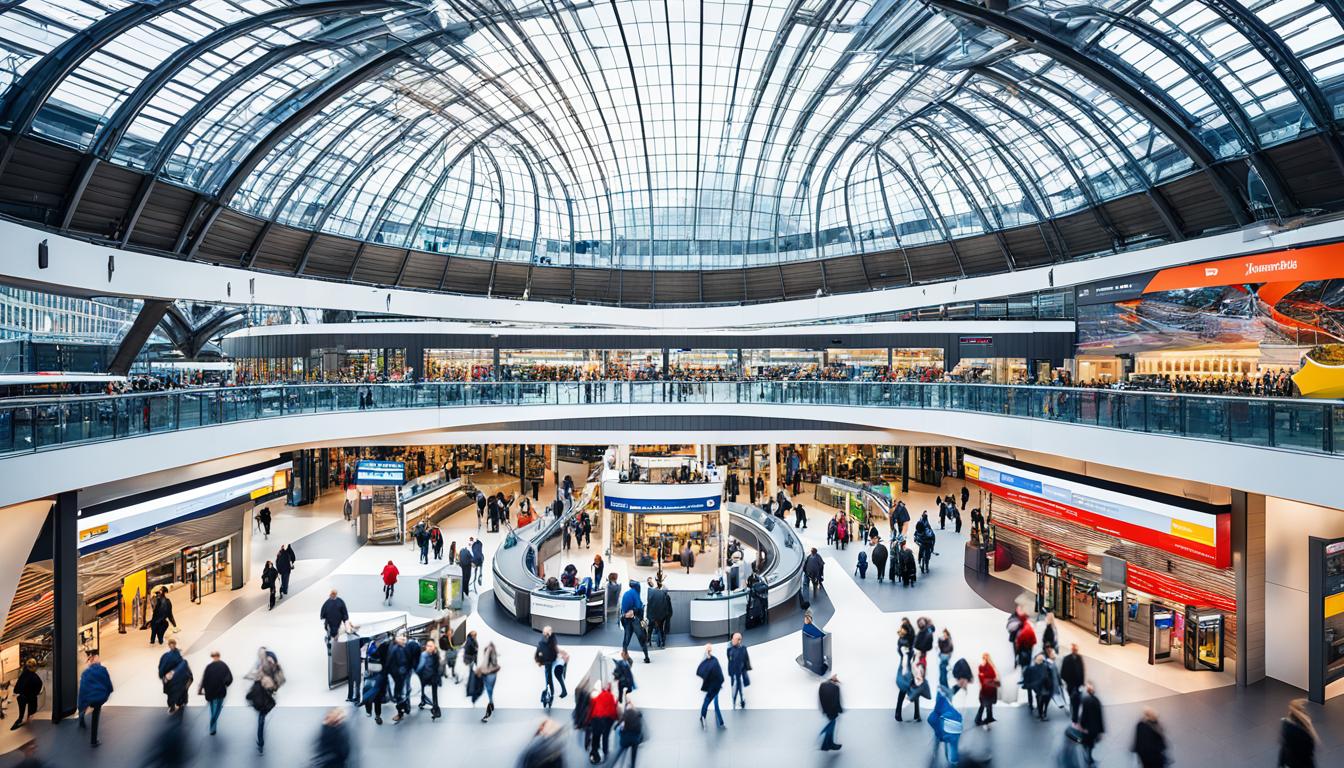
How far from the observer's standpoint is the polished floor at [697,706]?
905 cm

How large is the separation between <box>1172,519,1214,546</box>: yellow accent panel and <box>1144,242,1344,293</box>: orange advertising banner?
8.10m

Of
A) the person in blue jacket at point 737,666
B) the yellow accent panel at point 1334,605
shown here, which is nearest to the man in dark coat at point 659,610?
the person in blue jacket at point 737,666

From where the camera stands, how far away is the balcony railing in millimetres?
9570

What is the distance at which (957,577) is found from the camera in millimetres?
17359

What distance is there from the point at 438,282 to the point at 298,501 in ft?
42.3

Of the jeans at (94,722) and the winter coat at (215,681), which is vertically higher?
the winter coat at (215,681)

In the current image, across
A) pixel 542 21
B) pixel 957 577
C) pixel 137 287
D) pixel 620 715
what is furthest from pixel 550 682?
pixel 542 21

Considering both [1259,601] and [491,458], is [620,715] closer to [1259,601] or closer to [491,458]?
[1259,601]

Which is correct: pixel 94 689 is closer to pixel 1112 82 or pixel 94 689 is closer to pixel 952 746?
pixel 952 746

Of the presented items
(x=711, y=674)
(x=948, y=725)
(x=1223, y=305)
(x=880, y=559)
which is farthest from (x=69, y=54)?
(x=1223, y=305)

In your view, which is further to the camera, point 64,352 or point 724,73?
point 724,73

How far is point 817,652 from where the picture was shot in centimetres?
1148

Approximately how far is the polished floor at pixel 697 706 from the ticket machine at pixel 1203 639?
40 cm

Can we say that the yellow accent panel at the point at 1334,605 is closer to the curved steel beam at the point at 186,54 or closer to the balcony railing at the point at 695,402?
the balcony railing at the point at 695,402
